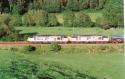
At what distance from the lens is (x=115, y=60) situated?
136 ft

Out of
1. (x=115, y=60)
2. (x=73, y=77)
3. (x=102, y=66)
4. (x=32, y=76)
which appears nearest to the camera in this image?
(x=32, y=76)

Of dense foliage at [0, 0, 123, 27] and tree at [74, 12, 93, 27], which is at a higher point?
dense foliage at [0, 0, 123, 27]

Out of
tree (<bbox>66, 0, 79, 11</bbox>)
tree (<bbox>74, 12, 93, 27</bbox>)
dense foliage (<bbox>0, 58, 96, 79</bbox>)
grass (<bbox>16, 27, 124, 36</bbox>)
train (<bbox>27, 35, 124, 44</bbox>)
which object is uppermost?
dense foliage (<bbox>0, 58, 96, 79</bbox>)

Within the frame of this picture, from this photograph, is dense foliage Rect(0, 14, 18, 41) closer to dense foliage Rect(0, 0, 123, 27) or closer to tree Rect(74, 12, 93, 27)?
dense foliage Rect(0, 0, 123, 27)

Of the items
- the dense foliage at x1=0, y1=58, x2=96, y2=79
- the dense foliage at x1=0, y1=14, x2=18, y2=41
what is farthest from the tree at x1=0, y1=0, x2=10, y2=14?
the dense foliage at x1=0, y1=58, x2=96, y2=79

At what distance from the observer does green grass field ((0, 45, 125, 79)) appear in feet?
109

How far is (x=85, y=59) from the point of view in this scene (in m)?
42.4

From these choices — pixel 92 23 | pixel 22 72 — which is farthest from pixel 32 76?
pixel 92 23

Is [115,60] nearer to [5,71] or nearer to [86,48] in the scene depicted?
[86,48]

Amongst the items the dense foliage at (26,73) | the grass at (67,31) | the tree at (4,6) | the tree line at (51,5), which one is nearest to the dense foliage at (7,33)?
the grass at (67,31)

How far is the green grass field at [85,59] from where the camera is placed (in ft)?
109

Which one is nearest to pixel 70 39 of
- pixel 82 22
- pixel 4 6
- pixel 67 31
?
pixel 67 31

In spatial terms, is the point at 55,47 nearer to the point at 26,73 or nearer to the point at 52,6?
the point at 26,73

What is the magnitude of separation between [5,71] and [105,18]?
41.7 m
